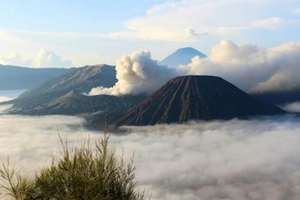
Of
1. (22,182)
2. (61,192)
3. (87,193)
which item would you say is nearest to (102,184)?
(87,193)

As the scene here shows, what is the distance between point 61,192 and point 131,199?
3.99 m

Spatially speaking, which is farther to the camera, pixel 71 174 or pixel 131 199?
pixel 131 199

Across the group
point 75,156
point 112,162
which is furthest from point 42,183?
point 112,162

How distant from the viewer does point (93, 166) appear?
845 inches

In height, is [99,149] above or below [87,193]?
above

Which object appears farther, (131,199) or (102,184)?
(131,199)

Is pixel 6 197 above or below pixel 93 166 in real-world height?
below

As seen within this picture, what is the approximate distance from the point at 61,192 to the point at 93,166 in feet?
7.10

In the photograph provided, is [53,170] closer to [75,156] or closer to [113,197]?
[75,156]

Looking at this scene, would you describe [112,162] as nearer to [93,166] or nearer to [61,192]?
[93,166]

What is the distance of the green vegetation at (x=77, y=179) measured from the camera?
20.8 meters

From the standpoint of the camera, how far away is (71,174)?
21.2 m

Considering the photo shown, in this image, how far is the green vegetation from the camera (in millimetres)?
20844

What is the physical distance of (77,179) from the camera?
20922 millimetres
